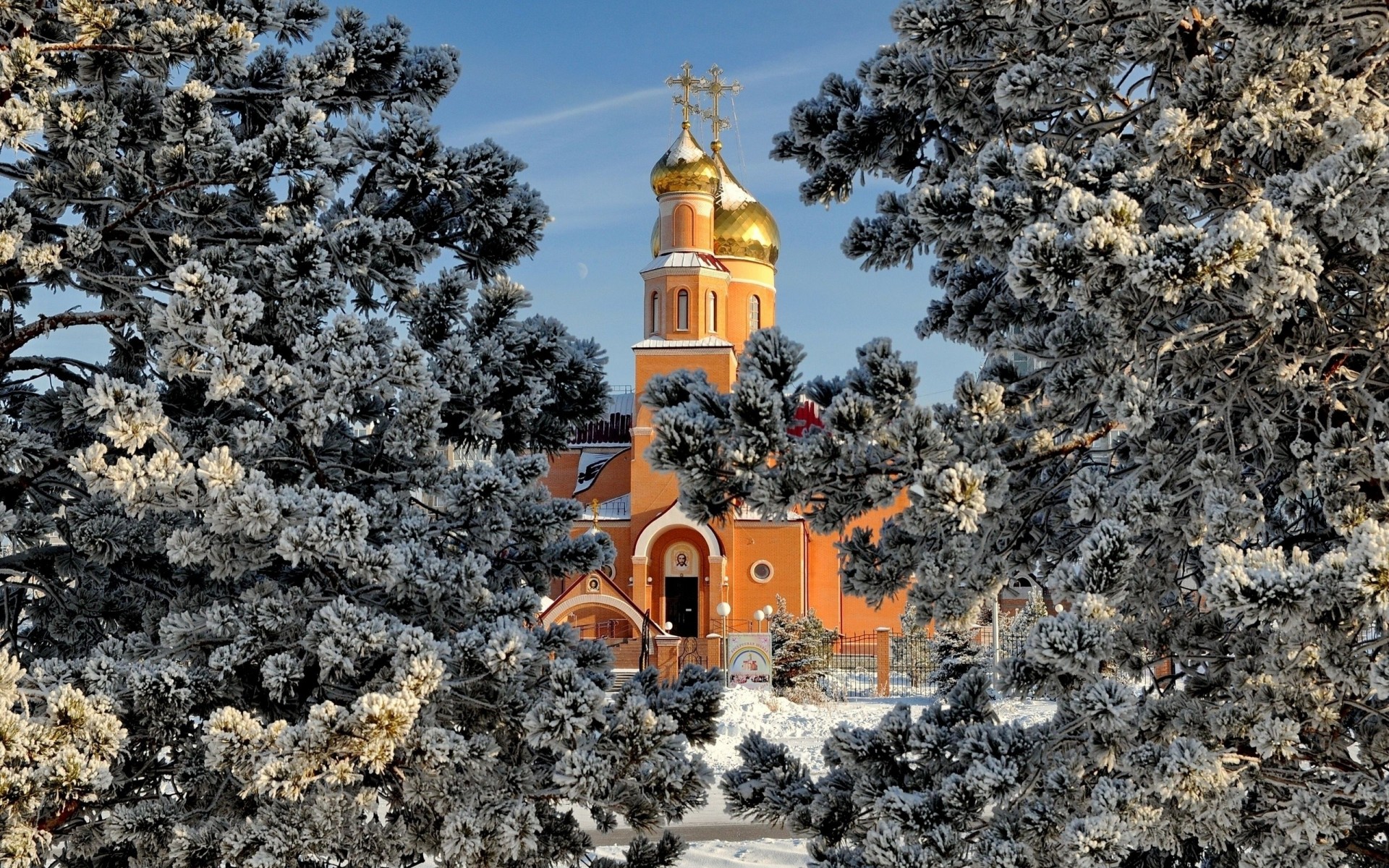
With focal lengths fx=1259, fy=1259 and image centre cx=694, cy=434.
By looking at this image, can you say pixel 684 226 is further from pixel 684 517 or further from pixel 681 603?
pixel 681 603

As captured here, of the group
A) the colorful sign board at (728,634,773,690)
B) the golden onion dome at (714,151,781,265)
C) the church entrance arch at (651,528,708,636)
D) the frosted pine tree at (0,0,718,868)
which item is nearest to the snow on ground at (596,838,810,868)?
the frosted pine tree at (0,0,718,868)

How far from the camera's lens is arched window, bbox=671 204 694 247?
33.0 m

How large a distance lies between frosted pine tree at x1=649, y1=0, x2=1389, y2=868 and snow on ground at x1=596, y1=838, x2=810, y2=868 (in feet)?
16.4

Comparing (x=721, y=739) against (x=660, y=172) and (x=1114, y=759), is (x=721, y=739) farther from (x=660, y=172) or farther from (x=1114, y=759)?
(x=660, y=172)

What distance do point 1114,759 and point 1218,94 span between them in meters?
2.27

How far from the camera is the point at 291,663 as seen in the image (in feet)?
16.1

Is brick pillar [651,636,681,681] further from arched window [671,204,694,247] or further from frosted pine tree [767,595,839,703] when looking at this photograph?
arched window [671,204,694,247]

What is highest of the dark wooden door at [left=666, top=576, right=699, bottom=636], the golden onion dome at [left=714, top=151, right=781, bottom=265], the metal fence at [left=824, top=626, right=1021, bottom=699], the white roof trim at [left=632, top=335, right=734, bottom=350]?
the golden onion dome at [left=714, top=151, right=781, bottom=265]

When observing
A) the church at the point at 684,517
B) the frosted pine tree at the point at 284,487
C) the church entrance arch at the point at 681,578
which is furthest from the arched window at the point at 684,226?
the frosted pine tree at the point at 284,487

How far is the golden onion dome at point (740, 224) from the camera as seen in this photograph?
120ft

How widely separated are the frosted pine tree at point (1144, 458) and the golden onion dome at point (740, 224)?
3131 centimetres

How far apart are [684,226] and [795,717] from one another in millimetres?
17139

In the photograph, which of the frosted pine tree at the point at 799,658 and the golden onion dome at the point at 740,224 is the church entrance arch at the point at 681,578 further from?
the golden onion dome at the point at 740,224

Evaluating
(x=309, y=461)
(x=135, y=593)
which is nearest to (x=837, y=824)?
(x=309, y=461)
